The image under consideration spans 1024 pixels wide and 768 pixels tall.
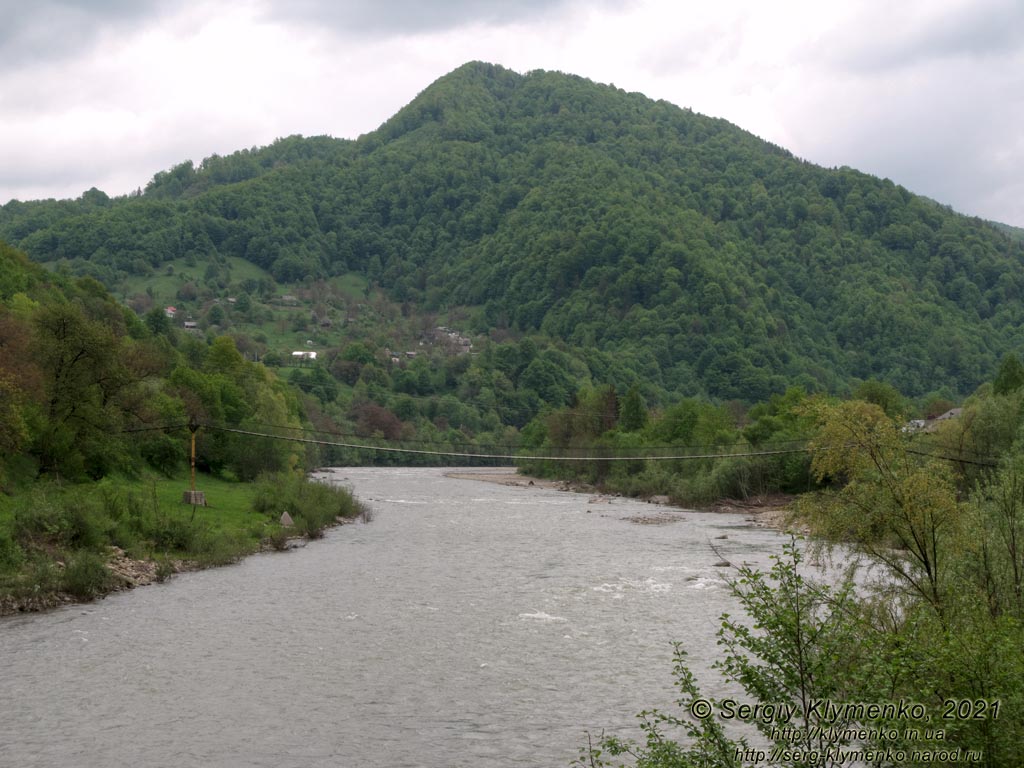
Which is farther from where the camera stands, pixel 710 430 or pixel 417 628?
pixel 710 430

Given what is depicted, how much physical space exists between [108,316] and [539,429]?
63.2 metres

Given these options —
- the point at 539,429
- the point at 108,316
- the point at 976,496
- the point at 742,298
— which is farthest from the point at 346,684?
the point at 742,298

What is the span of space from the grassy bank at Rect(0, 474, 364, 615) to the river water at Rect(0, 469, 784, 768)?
966mm

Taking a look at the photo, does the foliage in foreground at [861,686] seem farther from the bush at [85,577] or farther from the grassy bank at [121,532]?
→ the grassy bank at [121,532]

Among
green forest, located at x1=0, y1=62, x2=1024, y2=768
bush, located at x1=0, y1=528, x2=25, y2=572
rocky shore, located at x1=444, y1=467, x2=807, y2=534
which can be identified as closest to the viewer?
green forest, located at x1=0, y1=62, x2=1024, y2=768

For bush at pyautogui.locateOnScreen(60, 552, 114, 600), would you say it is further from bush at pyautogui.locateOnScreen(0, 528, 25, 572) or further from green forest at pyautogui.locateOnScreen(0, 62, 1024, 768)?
bush at pyautogui.locateOnScreen(0, 528, 25, 572)

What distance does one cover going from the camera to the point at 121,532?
3428cm

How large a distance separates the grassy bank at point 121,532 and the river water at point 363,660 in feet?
3.17

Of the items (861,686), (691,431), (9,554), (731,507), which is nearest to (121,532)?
(9,554)

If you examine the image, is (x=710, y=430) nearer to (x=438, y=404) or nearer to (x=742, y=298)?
(x=438, y=404)

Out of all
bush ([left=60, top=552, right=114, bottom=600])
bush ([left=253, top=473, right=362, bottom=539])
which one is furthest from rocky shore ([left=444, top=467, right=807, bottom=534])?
bush ([left=60, top=552, right=114, bottom=600])

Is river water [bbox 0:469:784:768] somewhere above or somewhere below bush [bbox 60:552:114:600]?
below

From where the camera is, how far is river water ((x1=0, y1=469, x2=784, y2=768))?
16.7 meters

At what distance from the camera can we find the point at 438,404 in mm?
160375
